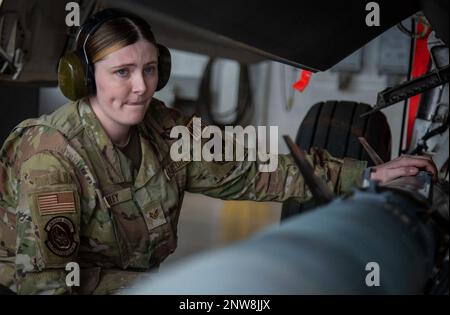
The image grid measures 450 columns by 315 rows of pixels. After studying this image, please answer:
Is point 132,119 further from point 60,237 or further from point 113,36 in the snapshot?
point 60,237

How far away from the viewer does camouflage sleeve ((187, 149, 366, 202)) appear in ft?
5.62

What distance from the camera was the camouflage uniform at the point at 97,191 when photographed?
136 cm

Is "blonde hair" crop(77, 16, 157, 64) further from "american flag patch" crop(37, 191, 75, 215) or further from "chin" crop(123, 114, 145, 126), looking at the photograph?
"american flag patch" crop(37, 191, 75, 215)

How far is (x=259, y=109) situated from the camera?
6.73m

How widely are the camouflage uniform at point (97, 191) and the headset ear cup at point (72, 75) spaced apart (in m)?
0.07

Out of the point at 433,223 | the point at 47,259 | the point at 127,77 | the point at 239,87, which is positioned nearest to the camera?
the point at 433,223

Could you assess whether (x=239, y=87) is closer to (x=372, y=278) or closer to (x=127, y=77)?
(x=127, y=77)

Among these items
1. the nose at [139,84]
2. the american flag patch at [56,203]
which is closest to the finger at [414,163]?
the nose at [139,84]

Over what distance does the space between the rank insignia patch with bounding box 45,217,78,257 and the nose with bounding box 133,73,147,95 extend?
29 cm

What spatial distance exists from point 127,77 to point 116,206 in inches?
10.5

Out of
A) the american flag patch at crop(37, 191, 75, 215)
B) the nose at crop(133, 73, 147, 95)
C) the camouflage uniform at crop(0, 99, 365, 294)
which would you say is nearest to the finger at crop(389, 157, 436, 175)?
the camouflage uniform at crop(0, 99, 365, 294)

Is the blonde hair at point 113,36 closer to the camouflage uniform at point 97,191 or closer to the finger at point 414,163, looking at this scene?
the camouflage uniform at point 97,191

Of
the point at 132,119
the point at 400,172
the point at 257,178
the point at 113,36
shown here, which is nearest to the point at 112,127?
the point at 132,119
